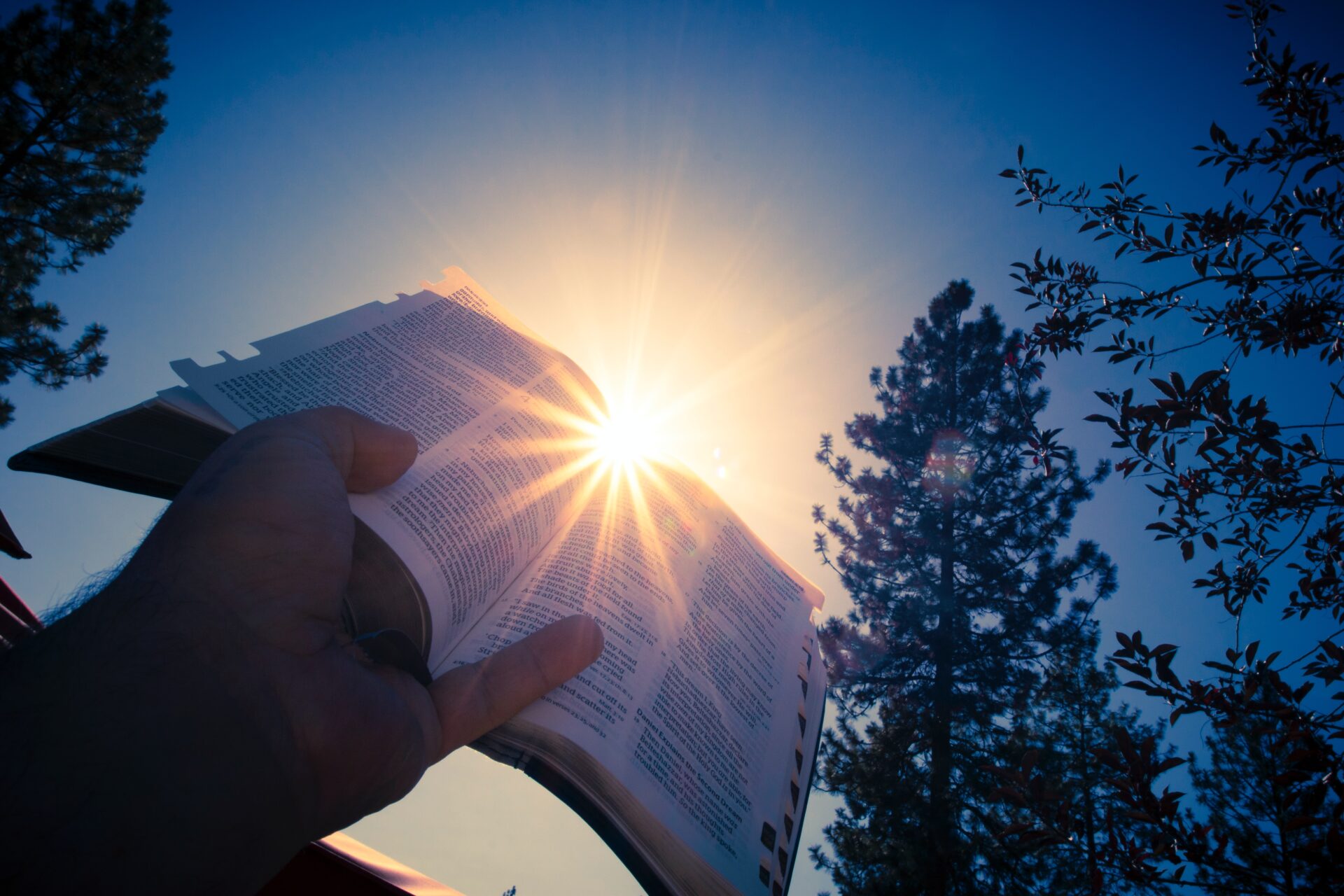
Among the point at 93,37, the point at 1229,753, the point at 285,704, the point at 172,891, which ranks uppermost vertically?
the point at 1229,753

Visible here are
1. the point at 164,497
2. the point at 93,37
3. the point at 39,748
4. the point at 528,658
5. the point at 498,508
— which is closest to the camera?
the point at 39,748

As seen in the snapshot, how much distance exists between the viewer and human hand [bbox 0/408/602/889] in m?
0.82

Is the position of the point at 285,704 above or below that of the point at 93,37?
below

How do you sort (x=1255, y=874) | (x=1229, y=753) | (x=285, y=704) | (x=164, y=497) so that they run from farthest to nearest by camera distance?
(x=1229, y=753)
(x=164, y=497)
(x=1255, y=874)
(x=285, y=704)

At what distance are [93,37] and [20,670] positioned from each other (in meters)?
14.4

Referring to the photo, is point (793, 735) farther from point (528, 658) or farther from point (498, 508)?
point (498, 508)

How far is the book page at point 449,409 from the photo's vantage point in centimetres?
152

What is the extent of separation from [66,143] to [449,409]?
13.7 meters

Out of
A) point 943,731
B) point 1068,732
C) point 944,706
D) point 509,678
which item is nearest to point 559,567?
point 509,678

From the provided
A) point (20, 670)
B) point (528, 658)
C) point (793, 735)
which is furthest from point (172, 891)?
point (793, 735)

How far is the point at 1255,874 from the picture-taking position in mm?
1233

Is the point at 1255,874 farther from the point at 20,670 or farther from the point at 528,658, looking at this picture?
the point at 20,670

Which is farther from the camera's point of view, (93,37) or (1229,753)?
(1229,753)

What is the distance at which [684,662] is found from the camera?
1.78m
